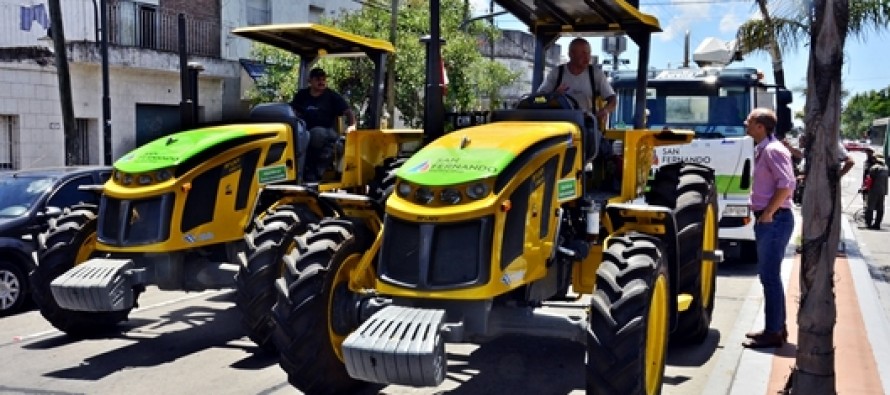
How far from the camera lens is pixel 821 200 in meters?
5.25

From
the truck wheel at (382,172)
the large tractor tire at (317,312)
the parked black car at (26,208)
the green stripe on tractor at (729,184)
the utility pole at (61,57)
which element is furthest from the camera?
the utility pole at (61,57)

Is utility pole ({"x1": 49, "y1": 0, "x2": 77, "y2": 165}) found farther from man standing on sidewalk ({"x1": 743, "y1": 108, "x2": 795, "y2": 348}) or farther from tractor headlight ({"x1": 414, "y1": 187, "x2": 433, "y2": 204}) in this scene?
tractor headlight ({"x1": 414, "y1": 187, "x2": 433, "y2": 204})

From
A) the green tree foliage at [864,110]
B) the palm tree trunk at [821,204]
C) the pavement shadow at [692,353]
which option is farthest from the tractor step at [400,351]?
the green tree foliage at [864,110]

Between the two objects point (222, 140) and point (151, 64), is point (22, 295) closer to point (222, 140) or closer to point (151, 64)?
point (222, 140)

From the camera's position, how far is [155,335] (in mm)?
8742

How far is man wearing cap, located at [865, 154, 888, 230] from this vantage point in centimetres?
1816

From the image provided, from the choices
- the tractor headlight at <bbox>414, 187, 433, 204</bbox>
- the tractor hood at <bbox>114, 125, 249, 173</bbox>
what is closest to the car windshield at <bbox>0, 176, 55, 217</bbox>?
the tractor hood at <bbox>114, 125, 249, 173</bbox>

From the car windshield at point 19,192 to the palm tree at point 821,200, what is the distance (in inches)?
324

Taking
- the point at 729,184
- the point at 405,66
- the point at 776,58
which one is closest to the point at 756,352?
the point at 729,184

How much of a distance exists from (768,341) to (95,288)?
535 cm

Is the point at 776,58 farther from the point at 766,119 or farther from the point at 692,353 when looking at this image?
the point at 692,353

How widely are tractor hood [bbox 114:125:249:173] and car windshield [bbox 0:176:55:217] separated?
2.87m

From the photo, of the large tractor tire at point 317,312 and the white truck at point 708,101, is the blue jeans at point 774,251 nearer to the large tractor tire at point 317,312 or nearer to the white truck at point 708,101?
the large tractor tire at point 317,312

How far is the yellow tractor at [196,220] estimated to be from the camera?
23.8ft
